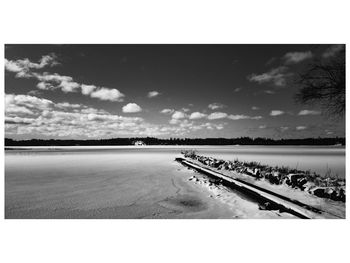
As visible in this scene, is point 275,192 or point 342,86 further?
point 342,86

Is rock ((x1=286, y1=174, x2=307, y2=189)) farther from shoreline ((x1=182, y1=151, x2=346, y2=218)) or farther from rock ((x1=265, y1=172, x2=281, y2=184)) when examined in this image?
rock ((x1=265, y1=172, x2=281, y2=184))

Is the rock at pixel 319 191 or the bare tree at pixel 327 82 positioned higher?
the bare tree at pixel 327 82

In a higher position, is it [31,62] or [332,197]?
[31,62]

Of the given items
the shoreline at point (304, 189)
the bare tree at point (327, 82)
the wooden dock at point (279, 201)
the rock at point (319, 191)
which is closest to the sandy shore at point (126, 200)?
the wooden dock at point (279, 201)

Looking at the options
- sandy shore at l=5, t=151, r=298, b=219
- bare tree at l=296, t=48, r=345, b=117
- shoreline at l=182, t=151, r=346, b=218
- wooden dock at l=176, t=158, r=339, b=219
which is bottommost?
sandy shore at l=5, t=151, r=298, b=219

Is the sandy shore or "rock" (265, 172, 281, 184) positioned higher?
"rock" (265, 172, 281, 184)

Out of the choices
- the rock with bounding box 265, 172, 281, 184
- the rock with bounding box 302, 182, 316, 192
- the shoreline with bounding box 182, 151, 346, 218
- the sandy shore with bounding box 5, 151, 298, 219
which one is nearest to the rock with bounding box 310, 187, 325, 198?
the shoreline with bounding box 182, 151, 346, 218

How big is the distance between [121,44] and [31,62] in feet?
10.5

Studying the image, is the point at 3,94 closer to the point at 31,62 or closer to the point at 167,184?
the point at 31,62

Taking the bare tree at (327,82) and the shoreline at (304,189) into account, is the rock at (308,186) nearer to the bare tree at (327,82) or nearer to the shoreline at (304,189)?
the shoreline at (304,189)

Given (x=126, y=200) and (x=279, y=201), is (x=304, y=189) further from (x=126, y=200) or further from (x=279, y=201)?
(x=126, y=200)

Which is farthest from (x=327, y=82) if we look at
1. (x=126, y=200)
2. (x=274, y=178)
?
(x=126, y=200)
